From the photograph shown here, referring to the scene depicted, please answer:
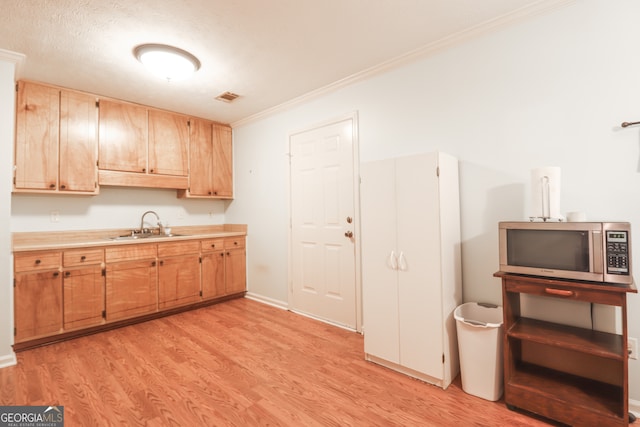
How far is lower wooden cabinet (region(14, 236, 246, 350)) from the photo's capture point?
8.87ft

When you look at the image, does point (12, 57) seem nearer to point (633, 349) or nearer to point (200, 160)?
point (200, 160)

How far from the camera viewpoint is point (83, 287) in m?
2.97

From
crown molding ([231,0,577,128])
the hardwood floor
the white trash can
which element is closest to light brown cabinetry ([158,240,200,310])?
the hardwood floor

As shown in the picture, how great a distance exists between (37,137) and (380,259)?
3515mm

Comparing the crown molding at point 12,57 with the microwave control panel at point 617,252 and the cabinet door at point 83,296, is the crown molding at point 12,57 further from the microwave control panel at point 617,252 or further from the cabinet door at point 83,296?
the microwave control panel at point 617,252

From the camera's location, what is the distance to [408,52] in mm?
2596

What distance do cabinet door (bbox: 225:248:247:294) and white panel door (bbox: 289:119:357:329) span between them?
1000 mm

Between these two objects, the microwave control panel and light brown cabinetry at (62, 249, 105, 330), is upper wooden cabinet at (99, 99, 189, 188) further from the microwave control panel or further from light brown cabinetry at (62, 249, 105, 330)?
the microwave control panel

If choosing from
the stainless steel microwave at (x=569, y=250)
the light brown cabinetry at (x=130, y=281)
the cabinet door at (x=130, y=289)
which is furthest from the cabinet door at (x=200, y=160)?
the stainless steel microwave at (x=569, y=250)

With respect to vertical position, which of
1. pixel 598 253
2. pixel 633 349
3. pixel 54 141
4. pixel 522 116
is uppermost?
pixel 54 141

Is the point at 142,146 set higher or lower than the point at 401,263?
higher

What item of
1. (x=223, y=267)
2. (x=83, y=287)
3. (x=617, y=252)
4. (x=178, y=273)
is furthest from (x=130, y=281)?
(x=617, y=252)

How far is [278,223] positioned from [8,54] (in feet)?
9.49

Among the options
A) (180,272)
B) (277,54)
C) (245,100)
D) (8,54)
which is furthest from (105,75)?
(180,272)
